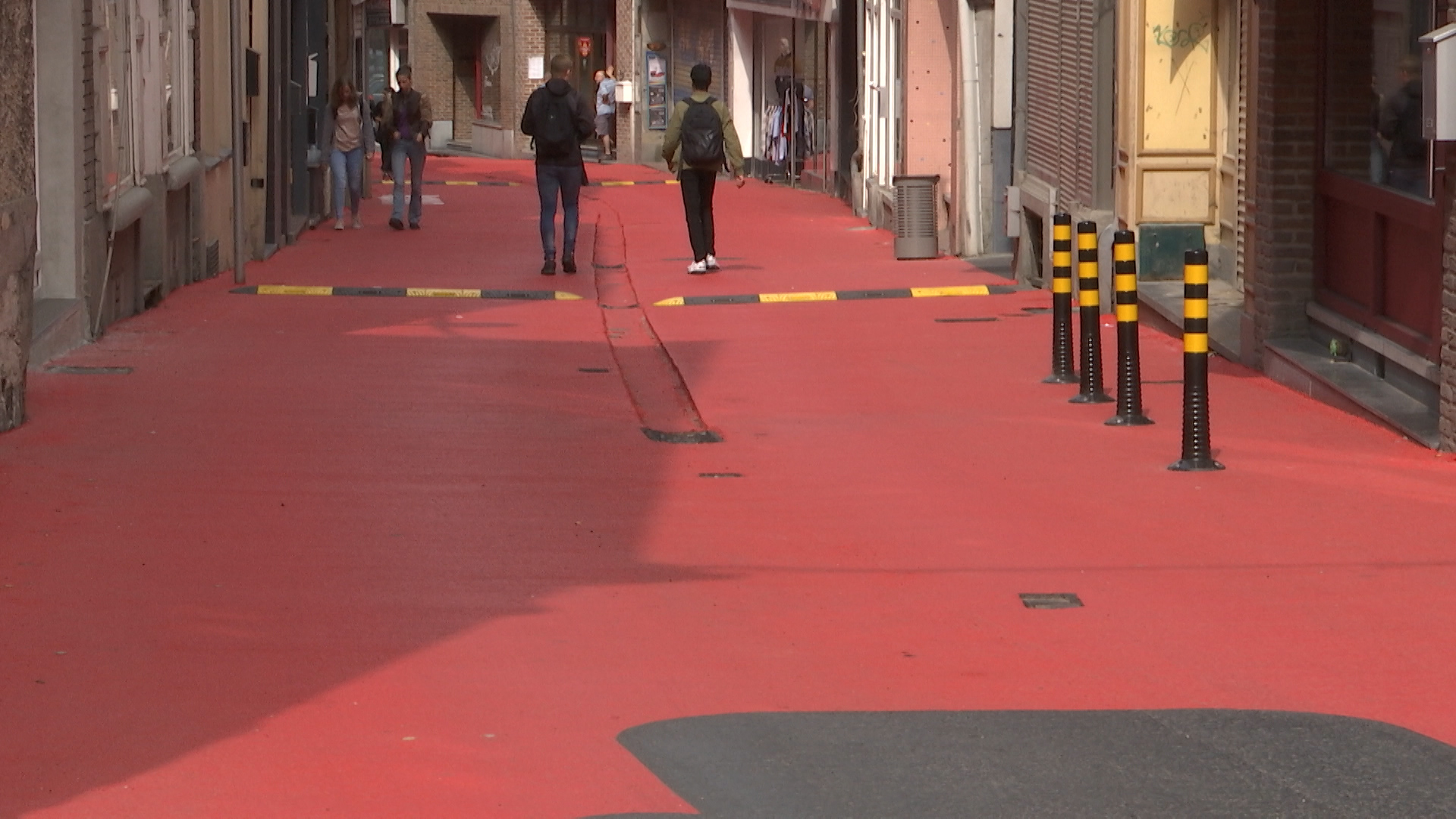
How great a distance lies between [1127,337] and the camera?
1113 cm

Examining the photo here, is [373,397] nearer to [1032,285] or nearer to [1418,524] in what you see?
[1418,524]

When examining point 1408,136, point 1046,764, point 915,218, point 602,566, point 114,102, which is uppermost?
point 114,102

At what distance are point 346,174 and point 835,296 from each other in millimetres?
9990

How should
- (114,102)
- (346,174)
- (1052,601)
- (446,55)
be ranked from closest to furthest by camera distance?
(1052,601) → (114,102) → (346,174) → (446,55)

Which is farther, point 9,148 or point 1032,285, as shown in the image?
point 1032,285

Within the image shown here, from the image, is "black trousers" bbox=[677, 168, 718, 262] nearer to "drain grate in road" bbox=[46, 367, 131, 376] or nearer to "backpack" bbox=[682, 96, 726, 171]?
"backpack" bbox=[682, 96, 726, 171]

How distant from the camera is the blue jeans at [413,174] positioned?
2670 cm

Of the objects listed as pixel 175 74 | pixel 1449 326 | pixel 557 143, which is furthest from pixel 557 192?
pixel 1449 326

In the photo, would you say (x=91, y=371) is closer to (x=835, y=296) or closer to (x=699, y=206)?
(x=835, y=296)

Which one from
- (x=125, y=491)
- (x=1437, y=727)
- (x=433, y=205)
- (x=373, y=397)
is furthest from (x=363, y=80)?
(x=1437, y=727)

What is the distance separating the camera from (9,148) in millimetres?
10562

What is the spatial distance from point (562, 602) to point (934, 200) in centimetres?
1588

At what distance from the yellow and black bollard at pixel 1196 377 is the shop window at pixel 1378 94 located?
1.67m

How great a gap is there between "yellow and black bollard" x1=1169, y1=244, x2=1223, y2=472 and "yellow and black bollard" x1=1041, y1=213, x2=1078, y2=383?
2492mm
